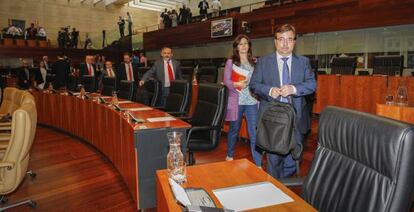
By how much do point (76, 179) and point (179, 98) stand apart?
136 cm

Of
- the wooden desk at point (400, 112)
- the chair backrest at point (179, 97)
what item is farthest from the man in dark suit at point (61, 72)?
the wooden desk at point (400, 112)

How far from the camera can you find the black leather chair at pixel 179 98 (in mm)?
3318

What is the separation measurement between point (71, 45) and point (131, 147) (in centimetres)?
1431

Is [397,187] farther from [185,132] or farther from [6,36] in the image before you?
[6,36]

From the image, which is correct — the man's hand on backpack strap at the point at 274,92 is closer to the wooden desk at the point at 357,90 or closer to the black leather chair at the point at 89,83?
the wooden desk at the point at 357,90

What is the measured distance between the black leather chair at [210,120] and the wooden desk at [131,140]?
24 centimetres

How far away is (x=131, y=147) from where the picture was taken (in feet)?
7.87

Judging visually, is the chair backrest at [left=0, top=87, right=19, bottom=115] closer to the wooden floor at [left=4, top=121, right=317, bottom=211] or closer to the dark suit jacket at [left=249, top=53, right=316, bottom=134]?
the wooden floor at [left=4, top=121, right=317, bottom=211]

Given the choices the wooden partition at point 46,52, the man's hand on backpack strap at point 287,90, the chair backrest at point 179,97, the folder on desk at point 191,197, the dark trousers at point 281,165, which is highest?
the wooden partition at point 46,52

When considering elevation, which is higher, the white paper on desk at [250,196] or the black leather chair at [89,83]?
the black leather chair at [89,83]

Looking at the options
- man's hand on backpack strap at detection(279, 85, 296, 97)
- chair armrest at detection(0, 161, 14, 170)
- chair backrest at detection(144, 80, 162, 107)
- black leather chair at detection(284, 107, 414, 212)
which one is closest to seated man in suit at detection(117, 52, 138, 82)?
chair backrest at detection(144, 80, 162, 107)

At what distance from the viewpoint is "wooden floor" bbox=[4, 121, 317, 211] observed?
2.64m

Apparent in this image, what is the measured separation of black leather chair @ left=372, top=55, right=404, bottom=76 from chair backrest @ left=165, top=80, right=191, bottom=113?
329 cm

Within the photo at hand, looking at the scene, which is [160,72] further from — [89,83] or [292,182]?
[292,182]
